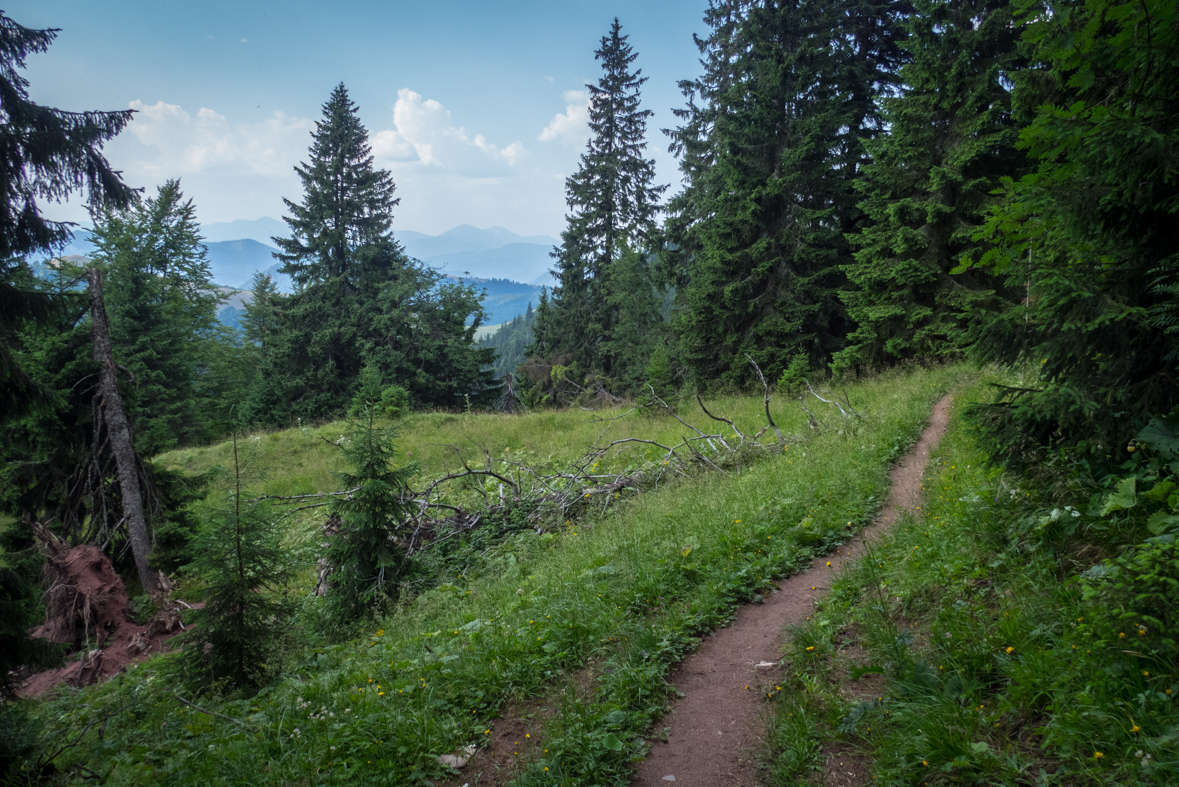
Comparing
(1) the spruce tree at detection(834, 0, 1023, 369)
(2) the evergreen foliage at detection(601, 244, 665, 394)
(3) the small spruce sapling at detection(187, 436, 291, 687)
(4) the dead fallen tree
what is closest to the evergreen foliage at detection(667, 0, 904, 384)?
(1) the spruce tree at detection(834, 0, 1023, 369)

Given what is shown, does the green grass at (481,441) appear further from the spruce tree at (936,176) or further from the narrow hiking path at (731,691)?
the narrow hiking path at (731,691)

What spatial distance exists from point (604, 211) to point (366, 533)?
1136 inches

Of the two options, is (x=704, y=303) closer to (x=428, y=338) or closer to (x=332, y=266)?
(x=428, y=338)

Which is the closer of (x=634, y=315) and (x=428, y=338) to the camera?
(x=634, y=315)

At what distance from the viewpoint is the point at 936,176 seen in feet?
45.5

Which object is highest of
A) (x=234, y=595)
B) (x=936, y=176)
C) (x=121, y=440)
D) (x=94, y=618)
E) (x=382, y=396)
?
(x=936, y=176)

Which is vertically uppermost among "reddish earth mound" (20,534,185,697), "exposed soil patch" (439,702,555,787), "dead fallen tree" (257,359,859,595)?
"dead fallen tree" (257,359,859,595)

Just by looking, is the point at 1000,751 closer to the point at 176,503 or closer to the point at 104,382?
the point at 104,382

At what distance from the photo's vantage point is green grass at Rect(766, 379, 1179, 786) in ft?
7.41

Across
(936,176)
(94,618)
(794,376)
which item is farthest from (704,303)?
(94,618)

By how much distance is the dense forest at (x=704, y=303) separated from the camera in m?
3.22

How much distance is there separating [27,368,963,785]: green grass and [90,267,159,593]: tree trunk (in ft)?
12.4

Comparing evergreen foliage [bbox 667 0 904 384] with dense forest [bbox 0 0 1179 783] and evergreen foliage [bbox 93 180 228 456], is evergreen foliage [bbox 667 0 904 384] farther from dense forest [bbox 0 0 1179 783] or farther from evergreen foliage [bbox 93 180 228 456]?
evergreen foliage [bbox 93 180 228 456]

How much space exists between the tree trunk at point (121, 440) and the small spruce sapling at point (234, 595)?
6.12 m
